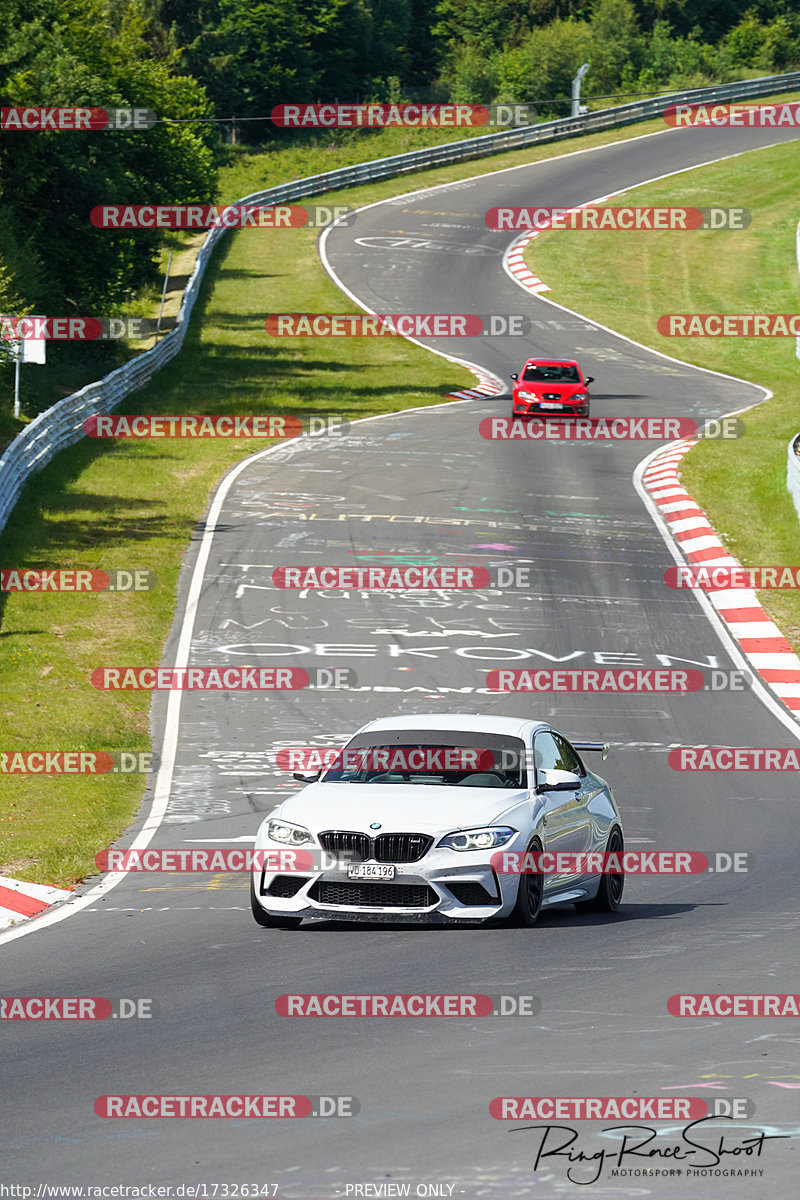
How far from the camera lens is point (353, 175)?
8312cm

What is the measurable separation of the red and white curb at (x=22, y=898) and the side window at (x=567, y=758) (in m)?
4.08

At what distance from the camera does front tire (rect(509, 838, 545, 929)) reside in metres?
11.4

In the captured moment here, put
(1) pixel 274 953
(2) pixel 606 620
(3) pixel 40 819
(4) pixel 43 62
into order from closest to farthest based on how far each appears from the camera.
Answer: (1) pixel 274 953
(3) pixel 40 819
(2) pixel 606 620
(4) pixel 43 62

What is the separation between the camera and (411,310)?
58.4 meters

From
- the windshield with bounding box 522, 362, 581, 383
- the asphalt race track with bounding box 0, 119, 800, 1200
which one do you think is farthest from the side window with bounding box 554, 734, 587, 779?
the windshield with bounding box 522, 362, 581, 383

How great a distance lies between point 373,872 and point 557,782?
1.71 meters

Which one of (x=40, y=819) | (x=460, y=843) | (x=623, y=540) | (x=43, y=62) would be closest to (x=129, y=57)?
(x=43, y=62)

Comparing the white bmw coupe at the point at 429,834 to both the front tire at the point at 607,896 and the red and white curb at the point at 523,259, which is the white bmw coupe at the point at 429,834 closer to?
the front tire at the point at 607,896

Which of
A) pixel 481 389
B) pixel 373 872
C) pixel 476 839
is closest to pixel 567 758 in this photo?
pixel 476 839

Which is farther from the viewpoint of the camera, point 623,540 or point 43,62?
point 43,62

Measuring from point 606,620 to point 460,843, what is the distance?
14556 mm

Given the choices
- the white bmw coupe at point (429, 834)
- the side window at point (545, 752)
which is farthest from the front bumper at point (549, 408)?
the white bmw coupe at point (429, 834)

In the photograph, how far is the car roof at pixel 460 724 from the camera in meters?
12.5

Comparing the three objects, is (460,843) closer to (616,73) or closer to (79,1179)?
(79,1179)
